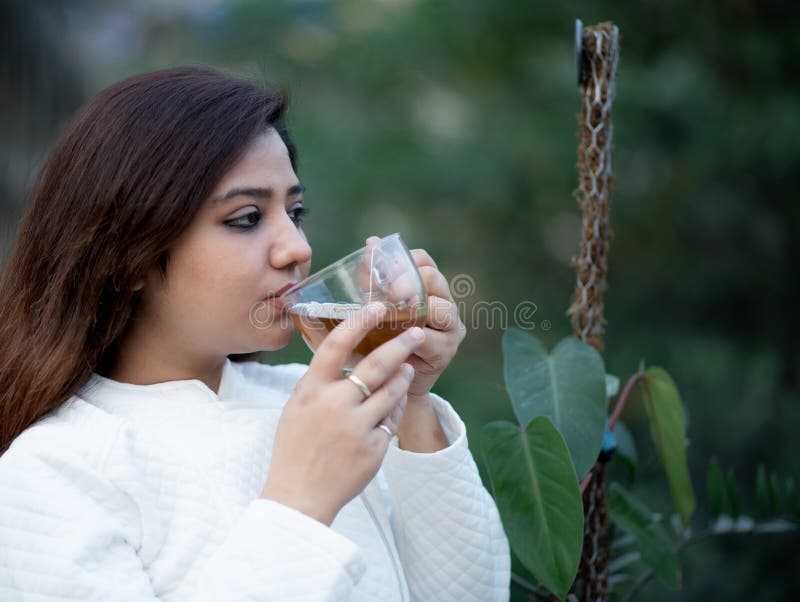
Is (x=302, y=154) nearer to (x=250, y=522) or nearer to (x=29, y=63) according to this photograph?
(x=29, y=63)

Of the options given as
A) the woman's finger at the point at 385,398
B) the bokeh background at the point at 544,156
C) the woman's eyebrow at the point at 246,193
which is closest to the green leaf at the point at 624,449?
the woman's finger at the point at 385,398

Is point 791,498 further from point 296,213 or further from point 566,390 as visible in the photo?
point 296,213

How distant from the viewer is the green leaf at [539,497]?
3.47 feet

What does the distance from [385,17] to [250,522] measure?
8.89 ft

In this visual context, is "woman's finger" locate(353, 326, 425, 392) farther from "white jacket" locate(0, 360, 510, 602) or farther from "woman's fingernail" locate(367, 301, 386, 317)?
"white jacket" locate(0, 360, 510, 602)

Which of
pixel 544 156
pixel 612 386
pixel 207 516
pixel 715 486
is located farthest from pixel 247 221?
pixel 544 156

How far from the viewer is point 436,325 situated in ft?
3.59

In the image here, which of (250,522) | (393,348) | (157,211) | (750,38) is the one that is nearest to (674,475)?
(393,348)

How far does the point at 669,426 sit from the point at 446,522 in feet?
1.46

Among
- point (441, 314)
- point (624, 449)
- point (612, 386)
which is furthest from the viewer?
point (624, 449)

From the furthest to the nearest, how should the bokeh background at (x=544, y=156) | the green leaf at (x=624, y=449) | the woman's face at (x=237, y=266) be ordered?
1. the bokeh background at (x=544, y=156)
2. the green leaf at (x=624, y=449)
3. the woman's face at (x=237, y=266)

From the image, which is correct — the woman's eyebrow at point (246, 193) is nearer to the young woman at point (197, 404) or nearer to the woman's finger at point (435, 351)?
the young woman at point (197, 404)

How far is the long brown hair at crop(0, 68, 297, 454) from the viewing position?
984 mm

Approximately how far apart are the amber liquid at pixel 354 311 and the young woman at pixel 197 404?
0.07 feet
